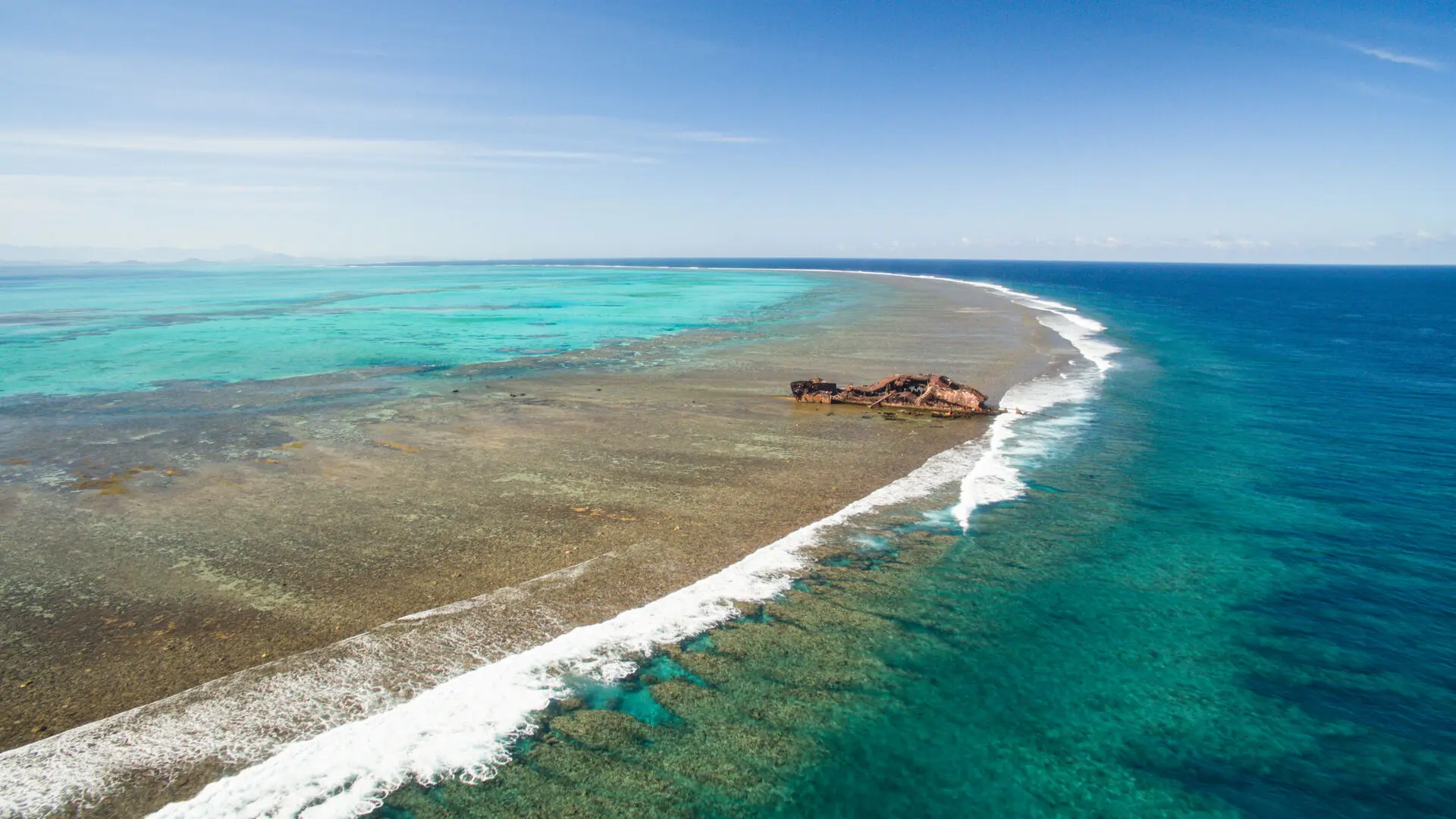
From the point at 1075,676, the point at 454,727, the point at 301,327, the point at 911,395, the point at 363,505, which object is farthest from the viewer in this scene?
the point at 301,327

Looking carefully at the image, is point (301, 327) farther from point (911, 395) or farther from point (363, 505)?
point (911, 395)

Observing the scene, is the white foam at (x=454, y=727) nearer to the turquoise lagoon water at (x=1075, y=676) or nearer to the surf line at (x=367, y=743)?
the surf line at (x=367, y=743)

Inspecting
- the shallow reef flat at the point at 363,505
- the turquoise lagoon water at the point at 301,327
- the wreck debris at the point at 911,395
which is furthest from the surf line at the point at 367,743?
the turquoise lagoon water at the point at 301,327

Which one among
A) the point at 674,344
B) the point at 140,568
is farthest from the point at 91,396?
the point at 674,344

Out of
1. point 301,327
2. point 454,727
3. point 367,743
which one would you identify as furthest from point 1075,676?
point 301,327

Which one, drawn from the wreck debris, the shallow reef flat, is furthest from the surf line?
the wreck debris

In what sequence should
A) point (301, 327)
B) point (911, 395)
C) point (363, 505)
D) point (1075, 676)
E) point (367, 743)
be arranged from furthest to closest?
point (301, 327), point (911, 395), point (363, 505), point (1075, 676), point (367, 743)

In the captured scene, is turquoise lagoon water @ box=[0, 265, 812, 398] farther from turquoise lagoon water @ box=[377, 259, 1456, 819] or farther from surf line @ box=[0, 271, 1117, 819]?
turquoise lagoon water @ box=[377, 259, 1456, 819]
